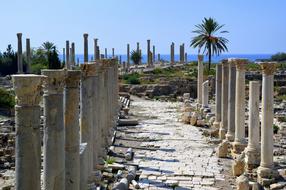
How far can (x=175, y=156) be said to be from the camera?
19875mm

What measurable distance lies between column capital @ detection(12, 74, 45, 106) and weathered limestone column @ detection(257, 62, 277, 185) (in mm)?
9310

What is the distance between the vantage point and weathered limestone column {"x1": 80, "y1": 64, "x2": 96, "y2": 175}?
14899 millimetres

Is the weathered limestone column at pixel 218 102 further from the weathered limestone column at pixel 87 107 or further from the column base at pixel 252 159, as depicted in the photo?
the weathered limestone column at pixel 87 107

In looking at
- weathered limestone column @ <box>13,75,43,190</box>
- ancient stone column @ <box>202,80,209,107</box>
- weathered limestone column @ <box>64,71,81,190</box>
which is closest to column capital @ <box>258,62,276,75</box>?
weathered limestone column @ <box>64,71,81,190</box>

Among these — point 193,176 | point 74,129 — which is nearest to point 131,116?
point 193,176

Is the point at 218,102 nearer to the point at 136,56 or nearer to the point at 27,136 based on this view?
the point at 27,136

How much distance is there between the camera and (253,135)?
17.2 meters

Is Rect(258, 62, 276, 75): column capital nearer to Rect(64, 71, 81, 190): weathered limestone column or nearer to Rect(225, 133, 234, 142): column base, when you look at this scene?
Rect(225, 133, 234, 142): column base

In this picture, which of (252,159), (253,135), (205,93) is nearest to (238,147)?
(253,135)

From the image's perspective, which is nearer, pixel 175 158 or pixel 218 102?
pixel 175 158

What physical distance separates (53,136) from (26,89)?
1.57m

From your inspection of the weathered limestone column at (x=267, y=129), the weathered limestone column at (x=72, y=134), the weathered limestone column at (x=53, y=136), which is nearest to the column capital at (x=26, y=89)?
the weathered limestone column at (x=53, y=136)

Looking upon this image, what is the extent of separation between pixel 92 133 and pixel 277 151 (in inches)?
313

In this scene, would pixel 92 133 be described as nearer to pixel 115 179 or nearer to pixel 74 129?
pixel 115 179
